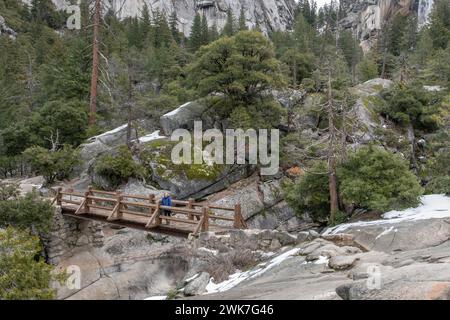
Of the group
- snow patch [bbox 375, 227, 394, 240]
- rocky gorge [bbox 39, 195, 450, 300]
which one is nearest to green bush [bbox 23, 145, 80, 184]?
rocky gorge [bbox 39, 195, 450, 300]

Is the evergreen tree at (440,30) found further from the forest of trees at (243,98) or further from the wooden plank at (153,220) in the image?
the wooden plank at (153,220)

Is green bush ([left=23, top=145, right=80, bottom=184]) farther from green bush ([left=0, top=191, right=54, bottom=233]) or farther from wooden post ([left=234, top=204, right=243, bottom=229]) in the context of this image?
wooden post ([left=234, top=204, right=243, bottom=229])

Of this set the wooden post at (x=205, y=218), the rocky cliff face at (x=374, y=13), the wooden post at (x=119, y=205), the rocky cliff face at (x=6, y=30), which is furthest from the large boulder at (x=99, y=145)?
the rocky cliff face at (x=374, y=13)

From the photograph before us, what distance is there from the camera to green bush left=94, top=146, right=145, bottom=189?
72.3 feet

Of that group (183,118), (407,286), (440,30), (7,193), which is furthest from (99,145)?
(440,30)

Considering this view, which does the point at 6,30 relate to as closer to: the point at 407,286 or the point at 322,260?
the point at 322,260

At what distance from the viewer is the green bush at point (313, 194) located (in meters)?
16.7

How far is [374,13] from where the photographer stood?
8350 centimetres

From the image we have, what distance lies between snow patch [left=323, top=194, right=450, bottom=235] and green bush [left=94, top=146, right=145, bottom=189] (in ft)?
40.7

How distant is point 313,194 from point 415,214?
4.25 meters

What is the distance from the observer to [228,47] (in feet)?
85.6

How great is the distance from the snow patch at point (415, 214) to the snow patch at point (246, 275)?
343cm

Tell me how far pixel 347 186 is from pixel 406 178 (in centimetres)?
233
